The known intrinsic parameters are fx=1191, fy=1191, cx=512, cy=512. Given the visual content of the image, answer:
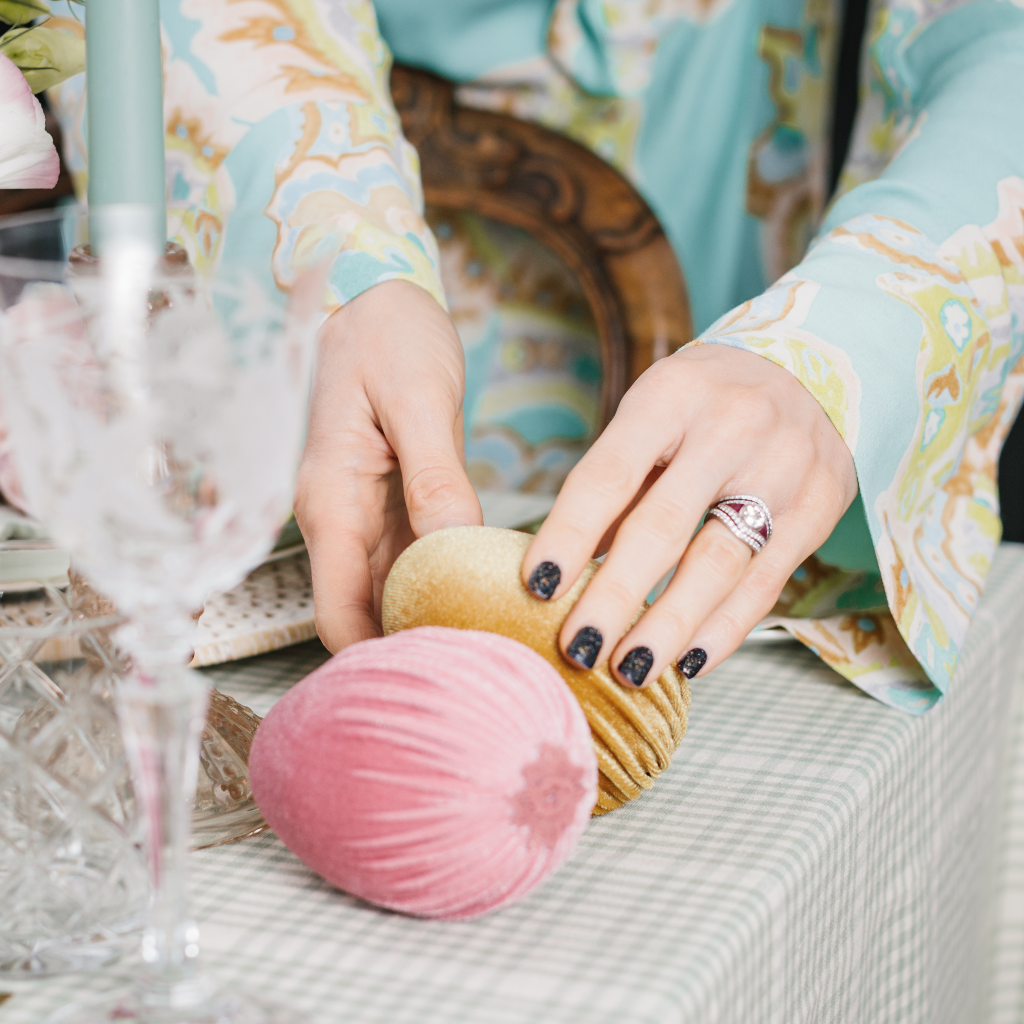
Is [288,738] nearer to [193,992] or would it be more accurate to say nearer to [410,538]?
[193,992]

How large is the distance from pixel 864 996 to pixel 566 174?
0.52 meters

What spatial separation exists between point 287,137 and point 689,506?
306mm

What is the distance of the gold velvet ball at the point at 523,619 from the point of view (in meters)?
0.34

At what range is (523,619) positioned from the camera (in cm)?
34

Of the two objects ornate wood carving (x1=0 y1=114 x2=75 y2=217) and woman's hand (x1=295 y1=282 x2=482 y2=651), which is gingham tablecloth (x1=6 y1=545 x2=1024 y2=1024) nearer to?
woman's hand (x1=295 y1=282 x2=482 y2=651)

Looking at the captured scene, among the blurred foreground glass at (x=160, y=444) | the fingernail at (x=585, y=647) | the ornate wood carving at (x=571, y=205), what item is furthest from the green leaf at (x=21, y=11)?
the ornate wood carving at (x=571, y=205)

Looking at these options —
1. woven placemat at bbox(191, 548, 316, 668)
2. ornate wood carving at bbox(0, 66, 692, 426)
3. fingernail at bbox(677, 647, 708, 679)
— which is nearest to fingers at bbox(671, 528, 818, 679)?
fingernail at bbox(677, 647, 708, 679)

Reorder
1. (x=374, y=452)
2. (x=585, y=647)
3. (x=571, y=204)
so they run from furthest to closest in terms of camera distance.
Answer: (x=571, y=204) → (x=374, y=452) → (x=585, y=647)

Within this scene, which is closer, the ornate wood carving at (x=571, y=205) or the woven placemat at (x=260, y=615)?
the woven placemat at (x=260, y=615)

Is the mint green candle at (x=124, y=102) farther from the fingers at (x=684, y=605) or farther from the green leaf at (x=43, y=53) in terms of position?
the fingers at (x=684, y=605)

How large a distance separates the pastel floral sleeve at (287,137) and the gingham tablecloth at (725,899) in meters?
0.18

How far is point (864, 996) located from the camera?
0.42m

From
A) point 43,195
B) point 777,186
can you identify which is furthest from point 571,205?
point 43,195

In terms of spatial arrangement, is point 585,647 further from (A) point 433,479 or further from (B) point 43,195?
(B) point 43,195
